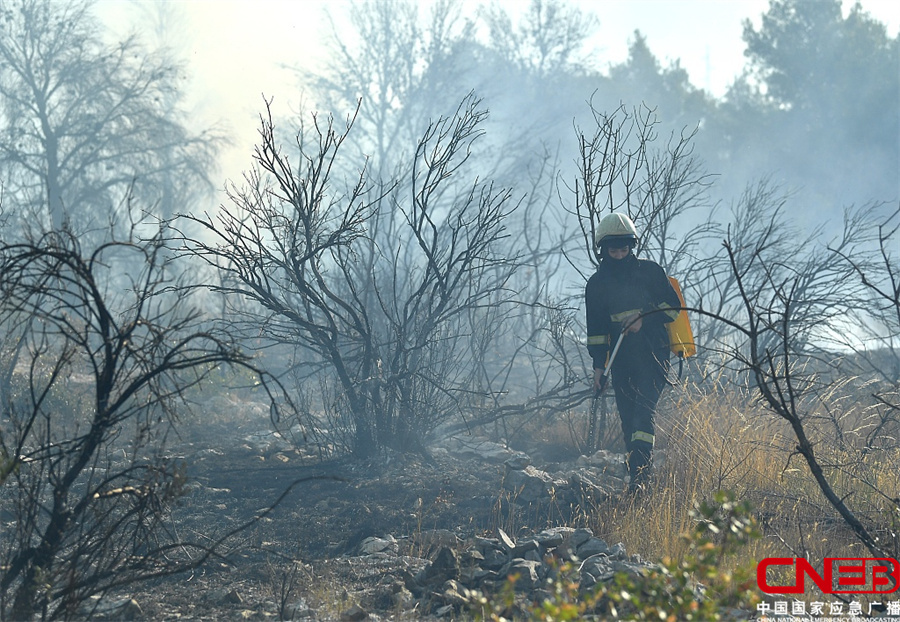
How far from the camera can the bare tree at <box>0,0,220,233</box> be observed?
755 inches

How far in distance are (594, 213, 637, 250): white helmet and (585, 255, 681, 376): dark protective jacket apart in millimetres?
153

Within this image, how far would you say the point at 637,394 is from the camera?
6.00 m

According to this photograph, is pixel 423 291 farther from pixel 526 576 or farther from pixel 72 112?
pixel 72 112

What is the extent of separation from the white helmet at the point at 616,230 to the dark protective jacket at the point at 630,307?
0.50 feet

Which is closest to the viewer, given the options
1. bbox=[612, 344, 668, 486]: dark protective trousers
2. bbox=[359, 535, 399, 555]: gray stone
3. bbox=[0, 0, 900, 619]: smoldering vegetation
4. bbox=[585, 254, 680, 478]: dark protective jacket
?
bbox=[0, 0, 900, 619]: smoldering vegetation

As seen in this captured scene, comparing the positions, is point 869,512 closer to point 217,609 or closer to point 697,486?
point 697,486

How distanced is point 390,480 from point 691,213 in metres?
31.4

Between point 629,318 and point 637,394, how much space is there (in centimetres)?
54

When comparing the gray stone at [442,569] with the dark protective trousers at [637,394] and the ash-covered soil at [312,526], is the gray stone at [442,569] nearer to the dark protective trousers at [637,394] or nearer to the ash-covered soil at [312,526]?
the ash-covered soil at [312,526]

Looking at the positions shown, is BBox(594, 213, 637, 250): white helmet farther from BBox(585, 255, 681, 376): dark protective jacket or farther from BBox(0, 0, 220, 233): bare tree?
BBox(0, 0, 220, 233): bare tree

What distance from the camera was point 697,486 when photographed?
215 inches

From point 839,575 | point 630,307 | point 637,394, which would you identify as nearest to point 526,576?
point 839,575

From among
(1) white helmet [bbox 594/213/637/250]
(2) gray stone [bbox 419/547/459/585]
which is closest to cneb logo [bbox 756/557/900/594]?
(2) gray stone [bbox 419/547/459/585]

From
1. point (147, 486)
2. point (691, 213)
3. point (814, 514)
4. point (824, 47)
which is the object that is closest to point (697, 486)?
point (814, 514)
